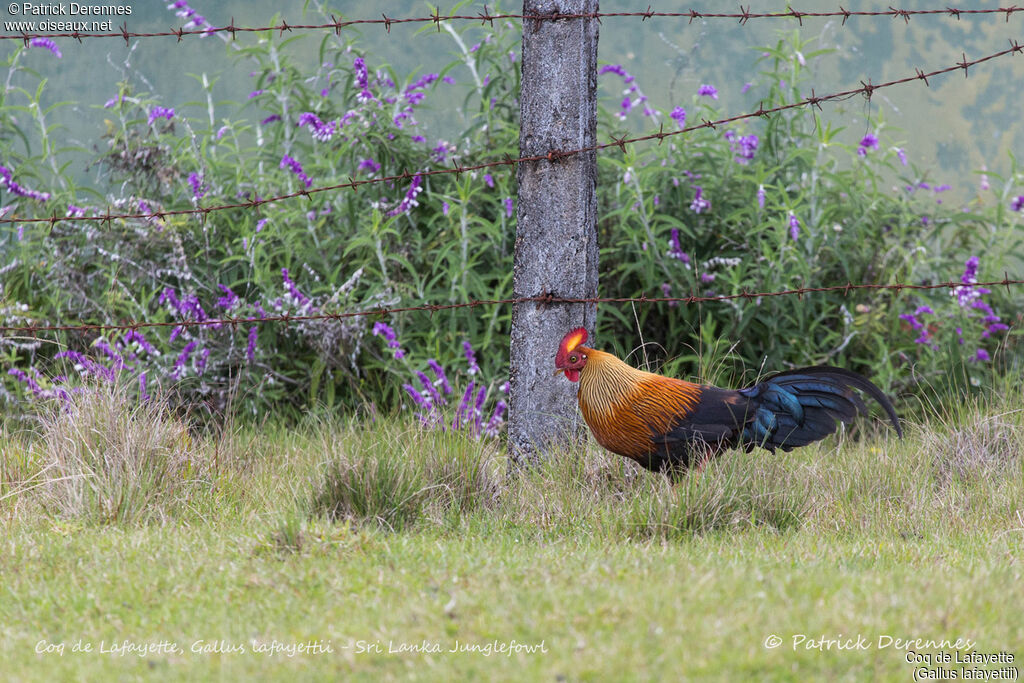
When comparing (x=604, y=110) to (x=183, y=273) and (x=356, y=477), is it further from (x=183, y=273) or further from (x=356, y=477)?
(x=356, y=477)

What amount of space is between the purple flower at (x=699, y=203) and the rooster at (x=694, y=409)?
2.25 meters

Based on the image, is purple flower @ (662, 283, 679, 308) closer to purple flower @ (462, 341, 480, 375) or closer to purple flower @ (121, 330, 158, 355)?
purple flower @ (462, 341, 480, 375)

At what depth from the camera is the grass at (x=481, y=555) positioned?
288cm

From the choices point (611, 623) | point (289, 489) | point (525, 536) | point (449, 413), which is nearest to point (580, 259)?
point (449, 413)

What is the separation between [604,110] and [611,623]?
4.51 meters

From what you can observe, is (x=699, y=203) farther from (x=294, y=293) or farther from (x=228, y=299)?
(x=228, y=299)

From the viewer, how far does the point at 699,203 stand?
256 inches

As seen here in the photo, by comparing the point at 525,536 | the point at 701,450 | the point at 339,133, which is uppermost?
the point at 339,133

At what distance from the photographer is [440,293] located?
6.50 metres

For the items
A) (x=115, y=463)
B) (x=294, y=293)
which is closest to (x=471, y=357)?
(x=294, y=293)

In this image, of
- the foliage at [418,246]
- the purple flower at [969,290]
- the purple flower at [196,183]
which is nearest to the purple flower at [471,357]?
the foliage at [418,246]

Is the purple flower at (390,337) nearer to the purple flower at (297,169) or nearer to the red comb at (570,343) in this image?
the purple flower at (297,169)
